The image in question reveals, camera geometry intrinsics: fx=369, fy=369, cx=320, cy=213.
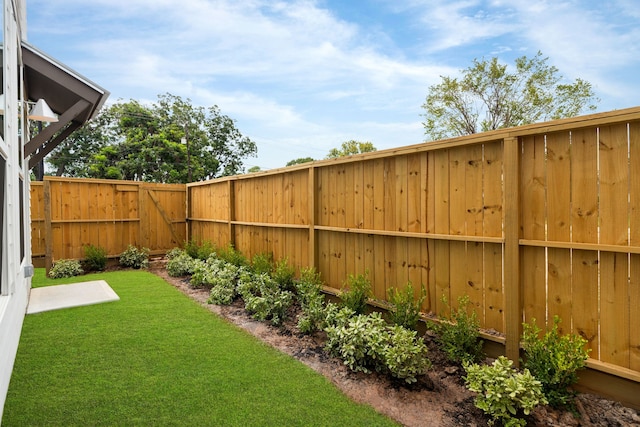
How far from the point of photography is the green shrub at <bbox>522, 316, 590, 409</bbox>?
233cm

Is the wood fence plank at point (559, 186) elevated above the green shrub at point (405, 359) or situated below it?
above

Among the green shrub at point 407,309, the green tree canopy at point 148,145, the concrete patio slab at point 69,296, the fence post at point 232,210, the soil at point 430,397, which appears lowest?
the soil at point 430,397

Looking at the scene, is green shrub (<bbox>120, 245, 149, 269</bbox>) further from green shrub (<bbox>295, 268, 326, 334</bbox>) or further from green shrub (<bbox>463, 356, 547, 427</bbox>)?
green shrub (<bbox>463, 356, 547, 427</bbox>)

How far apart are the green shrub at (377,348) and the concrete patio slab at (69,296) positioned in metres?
3.77

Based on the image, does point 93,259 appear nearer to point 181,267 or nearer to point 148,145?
point 181,267

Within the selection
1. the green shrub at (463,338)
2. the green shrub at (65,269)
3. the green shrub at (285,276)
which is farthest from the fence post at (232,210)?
the green shrub at (463,338)

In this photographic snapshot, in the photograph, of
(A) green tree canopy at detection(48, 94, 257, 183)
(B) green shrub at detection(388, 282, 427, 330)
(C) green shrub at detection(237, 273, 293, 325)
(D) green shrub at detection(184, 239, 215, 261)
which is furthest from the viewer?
(A) green tree canopy at detection(48, 94, 257, 183)

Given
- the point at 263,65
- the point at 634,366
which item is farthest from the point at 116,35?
the point at 634,366

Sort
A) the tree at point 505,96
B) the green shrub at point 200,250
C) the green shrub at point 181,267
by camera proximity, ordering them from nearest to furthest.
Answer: the green shrub at point 181,267 → the green shrub at point 200,250 → the tree at point 505,96

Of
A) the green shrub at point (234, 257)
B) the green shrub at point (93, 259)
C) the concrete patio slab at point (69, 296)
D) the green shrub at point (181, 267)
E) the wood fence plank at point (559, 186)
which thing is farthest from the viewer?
the green shrub at point (93, 259)

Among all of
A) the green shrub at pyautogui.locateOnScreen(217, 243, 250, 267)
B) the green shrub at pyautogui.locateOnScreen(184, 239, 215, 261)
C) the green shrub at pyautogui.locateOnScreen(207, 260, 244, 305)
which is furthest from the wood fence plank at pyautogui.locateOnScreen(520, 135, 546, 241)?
the green shrub at pyautogui.locateOnScreen(184, 239, 215, 261)

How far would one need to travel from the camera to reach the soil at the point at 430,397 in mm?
2307

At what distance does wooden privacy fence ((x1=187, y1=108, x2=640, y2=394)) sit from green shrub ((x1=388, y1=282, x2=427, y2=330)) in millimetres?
145

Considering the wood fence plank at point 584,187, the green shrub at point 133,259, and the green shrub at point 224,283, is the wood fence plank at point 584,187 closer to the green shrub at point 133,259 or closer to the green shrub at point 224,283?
the green shrub at point 224,283
